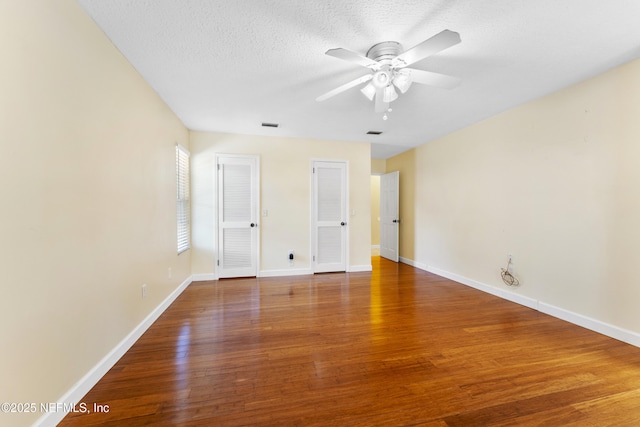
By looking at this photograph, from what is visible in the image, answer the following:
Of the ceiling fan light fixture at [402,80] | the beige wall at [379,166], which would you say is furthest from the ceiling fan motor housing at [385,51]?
the beige wall at [379,166]

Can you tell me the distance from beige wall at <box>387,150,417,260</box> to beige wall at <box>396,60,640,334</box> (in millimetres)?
1178

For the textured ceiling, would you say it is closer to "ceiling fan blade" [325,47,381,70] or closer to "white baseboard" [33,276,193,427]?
"ceiling fan blade" [325,47,381,70]

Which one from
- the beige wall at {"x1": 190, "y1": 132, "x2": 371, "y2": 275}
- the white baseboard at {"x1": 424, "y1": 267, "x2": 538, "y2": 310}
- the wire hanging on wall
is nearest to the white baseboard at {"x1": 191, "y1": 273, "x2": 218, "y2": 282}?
the beige wall at {"x1": 190, "y1": 132, "x2": 371, "y2": 275}

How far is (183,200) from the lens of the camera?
12.8ft

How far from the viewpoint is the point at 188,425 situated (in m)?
1.39

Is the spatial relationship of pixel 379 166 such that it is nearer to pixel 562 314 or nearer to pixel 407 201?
pixel 407 201

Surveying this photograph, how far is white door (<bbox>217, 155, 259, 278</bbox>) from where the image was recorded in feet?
14.1

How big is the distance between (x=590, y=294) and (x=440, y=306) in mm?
1424

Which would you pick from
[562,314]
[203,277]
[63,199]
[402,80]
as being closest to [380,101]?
[402,80]

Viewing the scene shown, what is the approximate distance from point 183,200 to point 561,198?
5021 mm

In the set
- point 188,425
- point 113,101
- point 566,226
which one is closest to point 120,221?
point 113,101

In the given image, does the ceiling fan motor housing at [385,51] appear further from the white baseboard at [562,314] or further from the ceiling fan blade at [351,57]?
the white baseboard at [562,314]

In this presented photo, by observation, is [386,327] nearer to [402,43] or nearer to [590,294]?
[590,294]

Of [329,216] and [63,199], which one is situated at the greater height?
[63,199]
